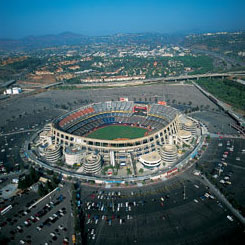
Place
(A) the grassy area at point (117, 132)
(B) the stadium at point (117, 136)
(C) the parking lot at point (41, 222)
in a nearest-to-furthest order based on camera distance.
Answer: (C) the parking lot at point (41, 222)
(B) the stadium at point (117, 136)
(A) the grassy area at point (117, 132)

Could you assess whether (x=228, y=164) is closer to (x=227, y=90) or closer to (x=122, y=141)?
(x=122, y=141)

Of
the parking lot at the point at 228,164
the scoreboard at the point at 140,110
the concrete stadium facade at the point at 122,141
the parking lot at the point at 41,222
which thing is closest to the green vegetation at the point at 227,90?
the parking lot at the point at 228,164

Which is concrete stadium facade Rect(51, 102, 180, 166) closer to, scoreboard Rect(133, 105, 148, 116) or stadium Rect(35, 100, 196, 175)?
stadium Rect(35, 100, 196, 175)

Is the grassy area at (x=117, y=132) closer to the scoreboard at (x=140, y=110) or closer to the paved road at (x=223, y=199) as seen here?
the scoreboard at (x=140, y=110)

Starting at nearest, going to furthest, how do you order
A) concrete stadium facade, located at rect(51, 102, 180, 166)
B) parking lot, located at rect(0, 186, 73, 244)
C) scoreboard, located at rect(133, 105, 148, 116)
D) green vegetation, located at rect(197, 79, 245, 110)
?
parking lot, located at rect(0, 186, 73, 244), concrete stadium facade, located at rect(51, 102, 180, 166), scoreboard, located at rect(133, 105, 148, 116), green vegetation, located at rect(197, 79, 245, 110)

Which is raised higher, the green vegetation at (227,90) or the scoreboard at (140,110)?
the scoreboard at (140,110)

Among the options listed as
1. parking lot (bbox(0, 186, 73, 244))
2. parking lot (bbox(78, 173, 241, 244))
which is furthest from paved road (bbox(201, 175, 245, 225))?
parking lot (bbox(0, 186, 73, 244))

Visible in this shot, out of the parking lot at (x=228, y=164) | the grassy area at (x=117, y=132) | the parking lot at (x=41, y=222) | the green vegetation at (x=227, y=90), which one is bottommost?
the grassy area at (x=117, y=132)

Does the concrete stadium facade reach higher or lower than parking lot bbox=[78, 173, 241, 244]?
higher
